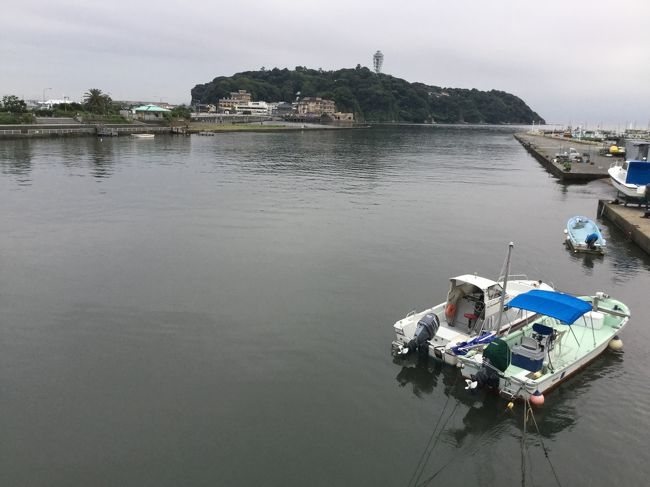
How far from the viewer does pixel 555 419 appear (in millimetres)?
12867

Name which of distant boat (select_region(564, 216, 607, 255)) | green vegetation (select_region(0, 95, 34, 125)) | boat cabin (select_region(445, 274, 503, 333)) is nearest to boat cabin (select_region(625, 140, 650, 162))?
distant boat (select_region(564, 216, 607, 255))

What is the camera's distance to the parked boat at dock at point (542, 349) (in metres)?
13.2

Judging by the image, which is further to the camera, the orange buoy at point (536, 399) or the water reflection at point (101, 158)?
the water reflection at point (101, 158)

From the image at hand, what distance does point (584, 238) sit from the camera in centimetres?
2777

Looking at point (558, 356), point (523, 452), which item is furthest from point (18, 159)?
point (523, 452)

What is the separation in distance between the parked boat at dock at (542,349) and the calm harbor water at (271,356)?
1.89ft

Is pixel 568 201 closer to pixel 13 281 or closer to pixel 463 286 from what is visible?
pixel 463 286

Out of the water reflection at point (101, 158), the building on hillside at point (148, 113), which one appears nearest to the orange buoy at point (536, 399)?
the water reflection at point (101, 158)

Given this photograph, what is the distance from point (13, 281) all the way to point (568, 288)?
78.8ft

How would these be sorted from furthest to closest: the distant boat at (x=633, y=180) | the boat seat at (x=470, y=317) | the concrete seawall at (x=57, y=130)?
the concrete seawall at (x=57, y=130) < the distant boat at (x=633, y=180) < the boat seat at (x=470, y=317)

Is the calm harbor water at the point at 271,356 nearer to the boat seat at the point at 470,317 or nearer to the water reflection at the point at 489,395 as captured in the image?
the water reflection at the point at 489,395

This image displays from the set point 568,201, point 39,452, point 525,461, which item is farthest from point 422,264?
point 568,201

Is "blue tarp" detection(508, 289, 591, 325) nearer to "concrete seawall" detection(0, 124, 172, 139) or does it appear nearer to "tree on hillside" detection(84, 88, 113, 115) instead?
"concrete seawall" detection(0, 124, 172, 139)

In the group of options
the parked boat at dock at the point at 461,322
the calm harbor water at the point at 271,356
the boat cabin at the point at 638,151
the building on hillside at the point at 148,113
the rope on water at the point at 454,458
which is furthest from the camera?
the building on hillside at the point at 148,113
